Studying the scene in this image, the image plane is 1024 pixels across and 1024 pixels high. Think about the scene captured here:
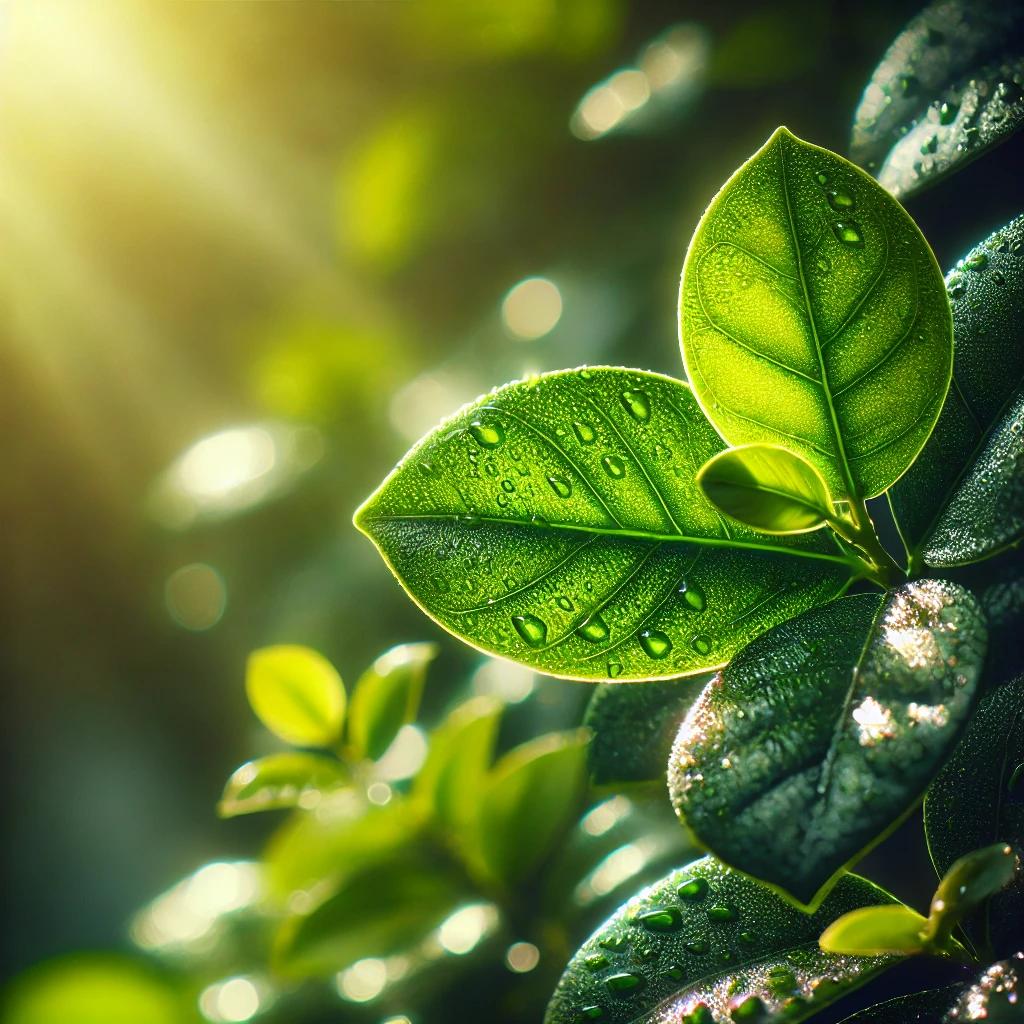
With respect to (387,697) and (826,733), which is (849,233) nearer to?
(826,733)

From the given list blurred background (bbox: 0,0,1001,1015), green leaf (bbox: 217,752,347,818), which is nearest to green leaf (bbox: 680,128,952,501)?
blurred background (bbox: 0,0,1001,1015)

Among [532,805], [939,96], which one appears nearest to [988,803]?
[532,805]

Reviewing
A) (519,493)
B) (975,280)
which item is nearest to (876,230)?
(975,280)

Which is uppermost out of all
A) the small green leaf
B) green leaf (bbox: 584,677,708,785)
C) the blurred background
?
the blurred background

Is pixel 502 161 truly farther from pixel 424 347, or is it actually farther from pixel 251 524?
pixel 251 524

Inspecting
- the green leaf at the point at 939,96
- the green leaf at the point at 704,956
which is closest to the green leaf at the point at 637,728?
the green leaf at the point at 704,956

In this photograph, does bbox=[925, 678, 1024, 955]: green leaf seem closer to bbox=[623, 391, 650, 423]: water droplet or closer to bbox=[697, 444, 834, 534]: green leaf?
bbox=[697, 444, 834, 534]: green leaf
